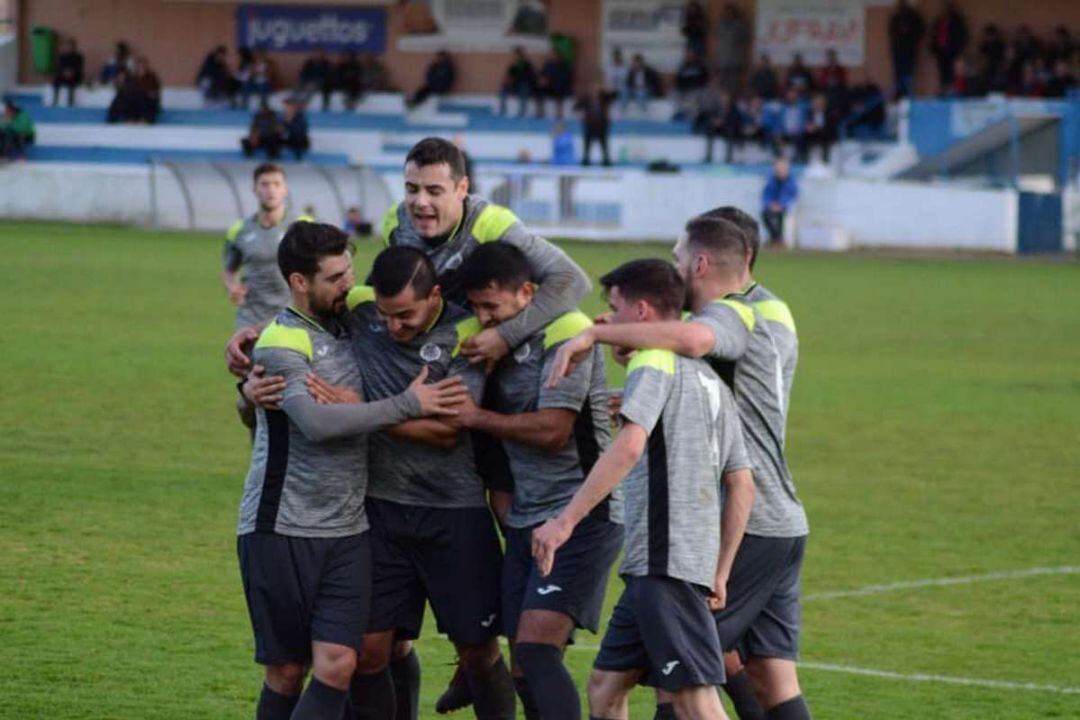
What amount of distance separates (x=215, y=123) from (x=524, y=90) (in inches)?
292

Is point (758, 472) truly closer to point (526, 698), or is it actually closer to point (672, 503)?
point (672, 503)

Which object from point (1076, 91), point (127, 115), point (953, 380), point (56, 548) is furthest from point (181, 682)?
point (127, 115)

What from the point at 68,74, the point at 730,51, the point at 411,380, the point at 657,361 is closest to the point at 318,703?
the point at 411,380

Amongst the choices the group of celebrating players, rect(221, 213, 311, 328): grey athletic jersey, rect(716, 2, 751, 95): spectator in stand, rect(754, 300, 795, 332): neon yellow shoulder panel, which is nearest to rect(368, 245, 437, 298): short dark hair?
the group of celebrating players

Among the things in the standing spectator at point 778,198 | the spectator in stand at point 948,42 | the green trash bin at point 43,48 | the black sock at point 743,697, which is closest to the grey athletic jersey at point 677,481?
the black sock at point 743,697

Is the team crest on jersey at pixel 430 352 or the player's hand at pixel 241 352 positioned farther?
the player's hand at pixel 241 352

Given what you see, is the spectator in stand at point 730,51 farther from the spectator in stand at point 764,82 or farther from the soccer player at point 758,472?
the soccer player at point 758,472

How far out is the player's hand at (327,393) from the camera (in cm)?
665

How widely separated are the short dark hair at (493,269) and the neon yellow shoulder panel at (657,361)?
28.2 inches

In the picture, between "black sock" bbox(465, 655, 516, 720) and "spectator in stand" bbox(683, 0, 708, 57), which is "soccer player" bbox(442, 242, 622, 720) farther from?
"spectator in stand" bbox(683, 0, 708, 57)

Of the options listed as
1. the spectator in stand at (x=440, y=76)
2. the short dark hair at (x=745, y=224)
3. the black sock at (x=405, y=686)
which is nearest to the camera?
the short dark hair at (x=745, y=224)

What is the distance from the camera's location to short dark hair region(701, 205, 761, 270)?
6836 mm

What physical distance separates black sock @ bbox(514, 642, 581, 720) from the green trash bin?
5028cm

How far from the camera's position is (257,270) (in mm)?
14547
